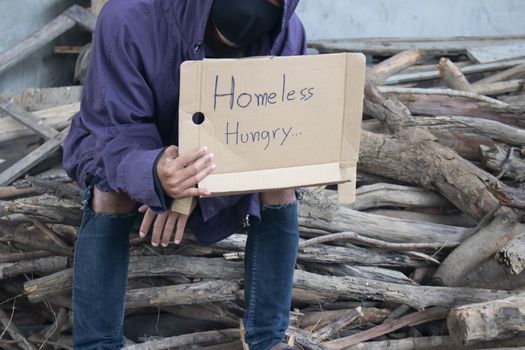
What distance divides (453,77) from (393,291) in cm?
177

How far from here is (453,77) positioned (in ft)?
15.2

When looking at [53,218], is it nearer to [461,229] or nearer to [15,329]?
[15,329]

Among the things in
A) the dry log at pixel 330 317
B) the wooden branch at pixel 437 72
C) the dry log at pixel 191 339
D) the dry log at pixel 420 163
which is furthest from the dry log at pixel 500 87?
A: the dry log at pixel 191 339

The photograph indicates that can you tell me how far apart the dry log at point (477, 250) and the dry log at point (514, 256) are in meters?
0.26

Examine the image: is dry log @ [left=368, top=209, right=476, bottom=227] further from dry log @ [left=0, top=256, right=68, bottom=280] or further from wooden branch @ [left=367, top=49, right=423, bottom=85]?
dry log @ [left=0, top=256, right=68, bottom=280]

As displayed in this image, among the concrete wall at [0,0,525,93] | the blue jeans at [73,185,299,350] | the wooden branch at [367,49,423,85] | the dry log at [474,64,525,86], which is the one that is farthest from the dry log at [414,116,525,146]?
the concrete wall at [0,0,525,93]

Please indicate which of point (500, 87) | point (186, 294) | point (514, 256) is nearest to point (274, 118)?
point (186, 294)

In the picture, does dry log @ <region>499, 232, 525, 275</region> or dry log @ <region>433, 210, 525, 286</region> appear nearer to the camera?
dry log @ <region>499, 232, 525, 275</region>

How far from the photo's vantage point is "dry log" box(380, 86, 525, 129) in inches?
166

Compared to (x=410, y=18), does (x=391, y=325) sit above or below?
below

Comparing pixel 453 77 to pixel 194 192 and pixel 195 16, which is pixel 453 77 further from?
pixel 194 192

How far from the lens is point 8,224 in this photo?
3.31m

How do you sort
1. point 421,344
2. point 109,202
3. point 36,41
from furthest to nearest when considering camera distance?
point 36,41 → point 421,344 → point 109,202

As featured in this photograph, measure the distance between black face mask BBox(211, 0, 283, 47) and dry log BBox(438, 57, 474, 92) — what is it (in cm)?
239
